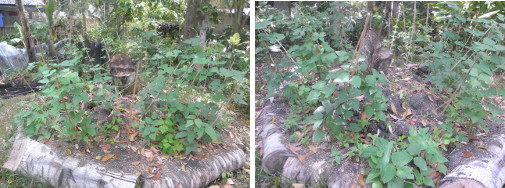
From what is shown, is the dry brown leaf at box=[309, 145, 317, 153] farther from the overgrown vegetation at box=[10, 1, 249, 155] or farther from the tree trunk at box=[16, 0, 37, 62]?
the tree trunk at box=[16, 0, 37, 62]

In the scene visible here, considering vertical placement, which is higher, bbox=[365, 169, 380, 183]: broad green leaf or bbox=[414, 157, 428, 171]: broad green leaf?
bbox=[414, 157, 428, 171]: broad green leaf

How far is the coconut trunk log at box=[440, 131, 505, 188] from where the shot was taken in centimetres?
161

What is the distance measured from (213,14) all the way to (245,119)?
7.16 ft

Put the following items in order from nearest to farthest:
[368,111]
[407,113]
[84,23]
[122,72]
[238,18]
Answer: [368,111]
[407,113]
[122,72]
[84,23]
[238,18]

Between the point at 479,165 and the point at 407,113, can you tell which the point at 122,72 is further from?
the point at 479,165

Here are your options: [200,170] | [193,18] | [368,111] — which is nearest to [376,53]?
[368,111]

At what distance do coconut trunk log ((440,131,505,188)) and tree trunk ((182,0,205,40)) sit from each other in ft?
10.9

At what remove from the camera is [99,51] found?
3836 millimetres

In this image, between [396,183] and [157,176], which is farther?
[157,176]

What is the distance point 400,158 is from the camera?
5.11ft

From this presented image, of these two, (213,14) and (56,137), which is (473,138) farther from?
(213,14)

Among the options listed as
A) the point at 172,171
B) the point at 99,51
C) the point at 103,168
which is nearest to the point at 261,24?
the point at 172,171

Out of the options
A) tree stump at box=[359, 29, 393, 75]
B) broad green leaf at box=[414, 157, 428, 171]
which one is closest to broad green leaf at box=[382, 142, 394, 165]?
broad green leaf at box=[414, 157, 428, 171]

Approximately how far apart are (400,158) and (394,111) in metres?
0.57
